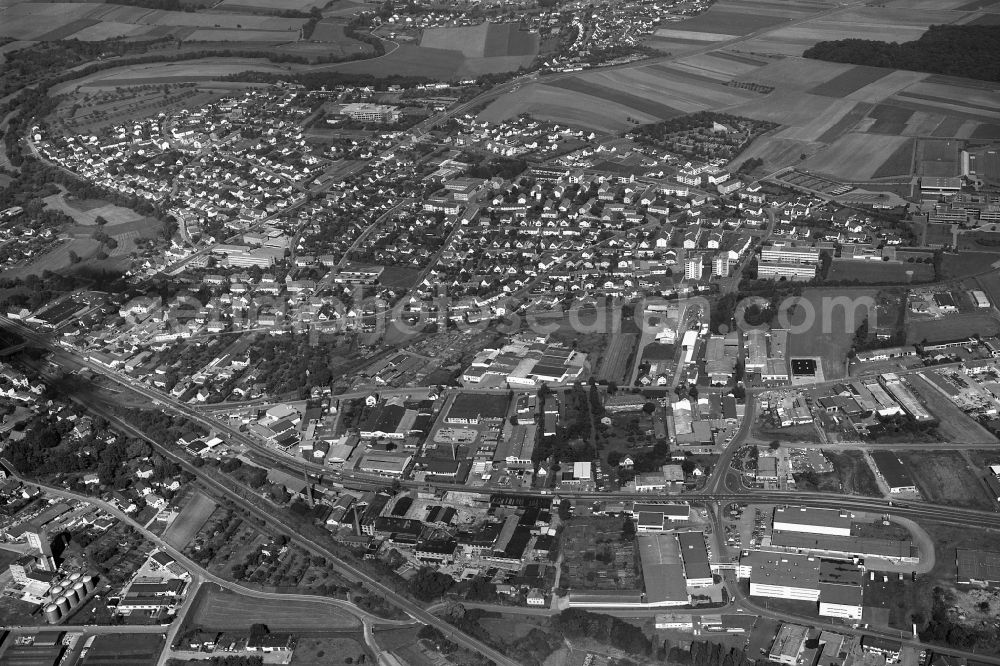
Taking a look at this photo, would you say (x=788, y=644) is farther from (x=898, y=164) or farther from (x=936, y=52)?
(x=936, y=52)

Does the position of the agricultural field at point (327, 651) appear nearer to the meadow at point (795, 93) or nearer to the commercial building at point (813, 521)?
the commercial building at point (813, 521)

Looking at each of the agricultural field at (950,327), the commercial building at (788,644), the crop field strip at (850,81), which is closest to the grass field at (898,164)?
the crop field strip at (850,81)

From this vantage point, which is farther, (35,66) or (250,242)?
(35,66)

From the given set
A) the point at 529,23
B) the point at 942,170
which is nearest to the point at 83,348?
the point at 942,170

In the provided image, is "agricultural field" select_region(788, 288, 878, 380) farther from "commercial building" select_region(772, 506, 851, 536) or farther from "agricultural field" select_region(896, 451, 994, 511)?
"commercial building" select_region(772, 506, 851, 536)

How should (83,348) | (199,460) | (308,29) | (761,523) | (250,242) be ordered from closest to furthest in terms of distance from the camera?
1. (761,523)
2. (199,460)
3. (83,348)
4. (250,242)
5. (308,29)

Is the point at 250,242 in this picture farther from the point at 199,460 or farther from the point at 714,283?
the point at 714,283

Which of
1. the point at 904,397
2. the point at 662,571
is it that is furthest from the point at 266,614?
the point at 904,397
